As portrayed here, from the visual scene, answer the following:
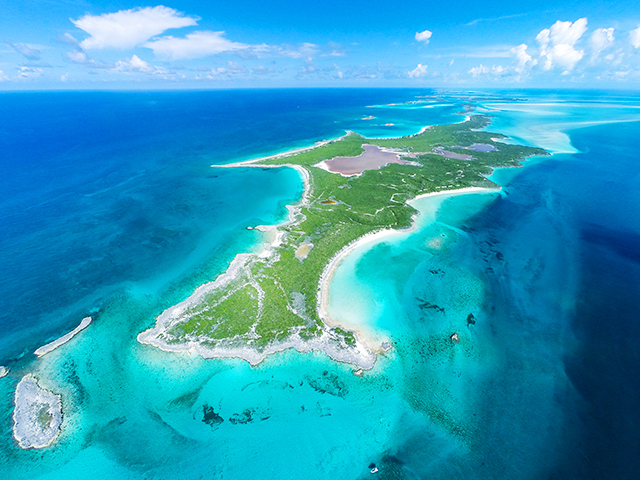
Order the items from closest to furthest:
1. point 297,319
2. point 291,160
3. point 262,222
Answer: point 297,319 → point 262,222 → point 291,160

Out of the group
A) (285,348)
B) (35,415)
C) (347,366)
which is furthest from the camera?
(285,348)

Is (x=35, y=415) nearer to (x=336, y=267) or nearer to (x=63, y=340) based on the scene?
(x=63, y=340)

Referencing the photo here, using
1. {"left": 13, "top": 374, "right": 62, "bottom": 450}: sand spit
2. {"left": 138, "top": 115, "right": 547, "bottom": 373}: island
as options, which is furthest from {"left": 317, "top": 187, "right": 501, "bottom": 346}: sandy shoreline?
{"left": 13, "top": 374, "right": 62, "bottom": 450}: sand spit

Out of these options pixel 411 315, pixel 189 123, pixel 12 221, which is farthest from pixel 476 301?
pixel 189 123

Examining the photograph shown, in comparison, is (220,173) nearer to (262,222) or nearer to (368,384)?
(262,222)

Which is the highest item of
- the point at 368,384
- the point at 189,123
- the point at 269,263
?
the point at 189,123

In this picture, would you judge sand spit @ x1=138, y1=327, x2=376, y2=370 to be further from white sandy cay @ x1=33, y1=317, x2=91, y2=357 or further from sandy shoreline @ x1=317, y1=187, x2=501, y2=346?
white sandy cay @ x1=33, y1=317, x2=91, y2=357

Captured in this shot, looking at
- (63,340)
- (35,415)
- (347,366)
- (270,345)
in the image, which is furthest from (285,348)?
(63,340)
